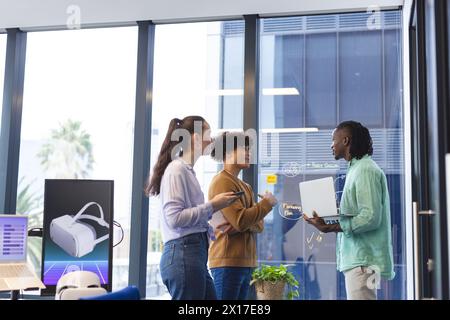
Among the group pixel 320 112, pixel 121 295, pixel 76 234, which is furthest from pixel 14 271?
pixel 320 112

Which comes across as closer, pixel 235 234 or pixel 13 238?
pixel 235 234

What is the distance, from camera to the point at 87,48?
4621 millimetres

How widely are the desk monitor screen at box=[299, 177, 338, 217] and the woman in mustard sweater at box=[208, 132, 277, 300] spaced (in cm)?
45

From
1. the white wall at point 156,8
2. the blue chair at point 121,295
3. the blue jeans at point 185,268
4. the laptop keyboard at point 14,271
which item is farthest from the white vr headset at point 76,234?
the blue chair at point 121,295

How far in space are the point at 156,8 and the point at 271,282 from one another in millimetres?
2002

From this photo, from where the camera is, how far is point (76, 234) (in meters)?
3.63

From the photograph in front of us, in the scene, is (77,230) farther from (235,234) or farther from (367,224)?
(367,224)

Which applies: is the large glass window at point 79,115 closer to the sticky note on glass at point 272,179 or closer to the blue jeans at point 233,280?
the sticky note on glass at point 272,179

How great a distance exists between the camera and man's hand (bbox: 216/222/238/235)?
3178 mm

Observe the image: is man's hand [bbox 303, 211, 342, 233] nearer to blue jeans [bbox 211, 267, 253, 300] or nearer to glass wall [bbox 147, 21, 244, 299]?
blue jeans [bbox 211, 267, 253, 300]

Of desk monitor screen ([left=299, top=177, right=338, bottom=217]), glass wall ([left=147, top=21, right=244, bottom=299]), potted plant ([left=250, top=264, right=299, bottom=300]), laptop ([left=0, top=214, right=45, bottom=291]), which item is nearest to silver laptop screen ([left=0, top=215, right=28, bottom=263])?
laptop ([left=0, top=214, right=45, bottom=291])

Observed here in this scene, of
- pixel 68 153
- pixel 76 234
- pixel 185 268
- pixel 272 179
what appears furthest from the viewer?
pixel 68 153

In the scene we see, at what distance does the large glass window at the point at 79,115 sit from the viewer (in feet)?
14.5

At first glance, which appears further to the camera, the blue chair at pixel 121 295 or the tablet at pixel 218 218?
the tablet at pixel 218 218
